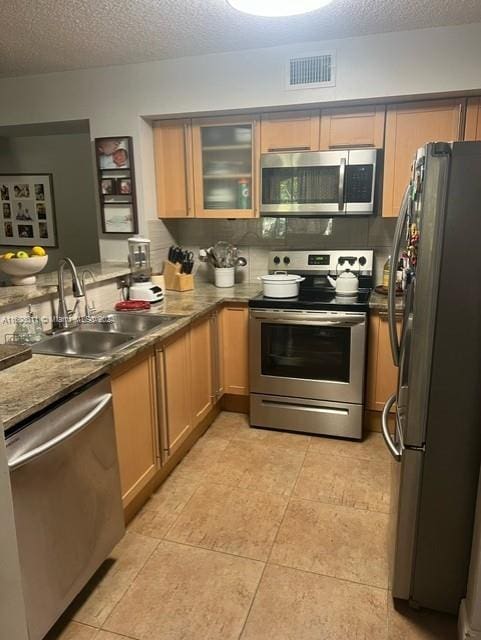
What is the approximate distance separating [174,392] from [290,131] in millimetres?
1922

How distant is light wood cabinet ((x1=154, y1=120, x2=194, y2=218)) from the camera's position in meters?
3.43

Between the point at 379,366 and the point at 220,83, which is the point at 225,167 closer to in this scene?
the point at 220,83

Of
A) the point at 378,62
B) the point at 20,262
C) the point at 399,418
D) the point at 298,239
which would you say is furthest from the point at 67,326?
the point at 378,62

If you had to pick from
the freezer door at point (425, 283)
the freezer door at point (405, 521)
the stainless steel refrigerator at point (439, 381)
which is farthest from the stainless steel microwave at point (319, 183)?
the freezer door at point (405, 521)

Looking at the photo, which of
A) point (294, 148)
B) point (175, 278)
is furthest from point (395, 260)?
point (175, 278)

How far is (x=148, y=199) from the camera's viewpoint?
3.49m

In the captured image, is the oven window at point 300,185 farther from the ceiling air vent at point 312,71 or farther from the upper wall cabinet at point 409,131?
the ceiling air vent at point 312,71

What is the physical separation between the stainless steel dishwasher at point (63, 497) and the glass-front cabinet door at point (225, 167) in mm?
1948

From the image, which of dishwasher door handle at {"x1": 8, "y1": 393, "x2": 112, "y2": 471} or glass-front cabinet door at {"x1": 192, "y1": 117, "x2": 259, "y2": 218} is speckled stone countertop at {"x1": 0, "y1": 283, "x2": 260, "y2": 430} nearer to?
dishwasher door handle at {"x1": 8, "y1": 393, "x2": 112, "y2": 471}

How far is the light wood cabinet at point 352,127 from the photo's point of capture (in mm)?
3037

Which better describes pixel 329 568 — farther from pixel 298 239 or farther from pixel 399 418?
pixel 298 239

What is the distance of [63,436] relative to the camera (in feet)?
5.17

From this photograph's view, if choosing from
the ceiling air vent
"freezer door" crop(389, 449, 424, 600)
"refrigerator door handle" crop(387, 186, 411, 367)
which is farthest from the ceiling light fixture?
"freezer door" crop(389, 449, 424, 600)

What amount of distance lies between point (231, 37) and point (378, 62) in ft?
2.95
